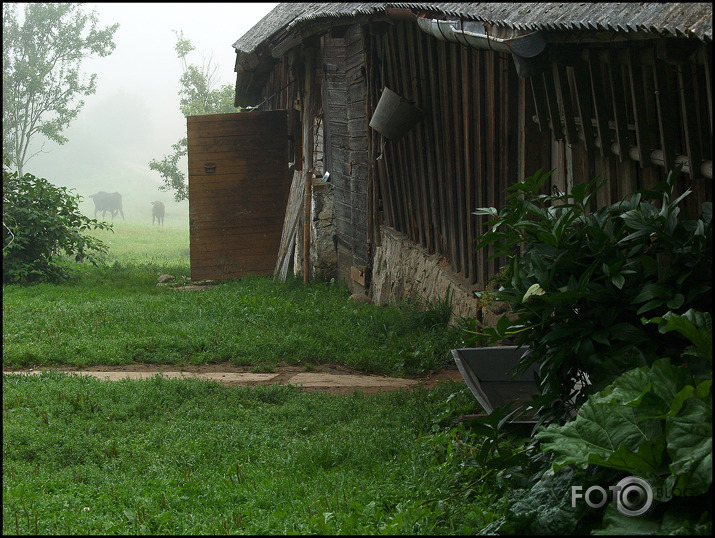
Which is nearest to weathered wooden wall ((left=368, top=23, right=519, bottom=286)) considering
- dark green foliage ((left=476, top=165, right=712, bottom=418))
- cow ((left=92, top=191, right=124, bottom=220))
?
dark green foliage ((left=476, top=165, right=712, bottom=418))

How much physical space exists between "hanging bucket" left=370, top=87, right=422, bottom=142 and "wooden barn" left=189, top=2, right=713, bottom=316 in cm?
2

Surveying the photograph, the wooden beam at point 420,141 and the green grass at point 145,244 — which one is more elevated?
the wooden beam at point 420,141

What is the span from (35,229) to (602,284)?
10166mm

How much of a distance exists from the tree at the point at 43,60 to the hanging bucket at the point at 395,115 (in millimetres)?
19830

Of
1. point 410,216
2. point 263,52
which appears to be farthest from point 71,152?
point 410,216

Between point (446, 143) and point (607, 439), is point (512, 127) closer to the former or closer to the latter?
point (446, 143)

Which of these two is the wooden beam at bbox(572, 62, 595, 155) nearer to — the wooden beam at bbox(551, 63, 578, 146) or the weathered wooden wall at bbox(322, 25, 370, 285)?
the wooden beam at bbox(551, 63, 578, 146)

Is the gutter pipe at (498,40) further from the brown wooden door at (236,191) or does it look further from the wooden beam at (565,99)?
the brown wooden door at (236,191)

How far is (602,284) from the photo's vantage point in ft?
9.55

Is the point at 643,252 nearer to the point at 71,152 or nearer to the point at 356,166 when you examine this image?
the point at 356,166

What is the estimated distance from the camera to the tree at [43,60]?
80.2ft

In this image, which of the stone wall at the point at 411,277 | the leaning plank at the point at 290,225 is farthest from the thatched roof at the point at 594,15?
the leaning plank at the point at 290,225

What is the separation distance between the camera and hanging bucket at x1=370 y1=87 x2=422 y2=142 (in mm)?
7457

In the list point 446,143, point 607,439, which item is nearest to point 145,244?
point 446,143
